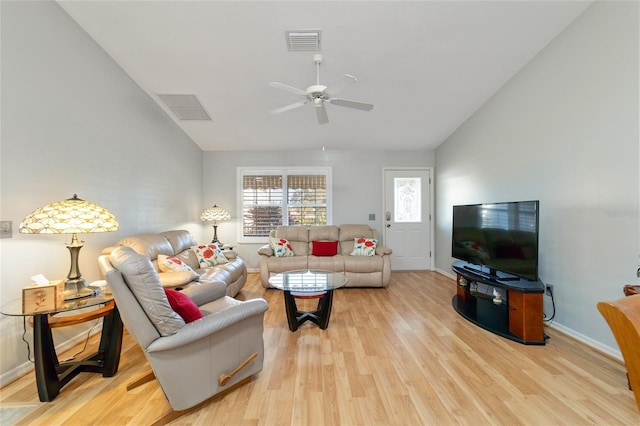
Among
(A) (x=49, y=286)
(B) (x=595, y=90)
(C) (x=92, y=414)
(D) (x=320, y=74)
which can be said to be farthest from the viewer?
(D) (x=320, y=74)

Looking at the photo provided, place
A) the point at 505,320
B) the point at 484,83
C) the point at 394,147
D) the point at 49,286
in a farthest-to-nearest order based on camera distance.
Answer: the point at 394,147, the point at 484,83, the point at 505,320, the point at 49,286

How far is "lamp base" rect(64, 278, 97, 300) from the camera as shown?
1.92m

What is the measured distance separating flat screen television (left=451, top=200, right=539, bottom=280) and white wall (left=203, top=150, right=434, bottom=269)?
6.83 feet

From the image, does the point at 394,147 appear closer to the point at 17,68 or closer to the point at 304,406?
the point at 304,406

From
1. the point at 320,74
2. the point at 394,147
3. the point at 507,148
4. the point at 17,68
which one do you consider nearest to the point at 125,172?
the point at 17,68

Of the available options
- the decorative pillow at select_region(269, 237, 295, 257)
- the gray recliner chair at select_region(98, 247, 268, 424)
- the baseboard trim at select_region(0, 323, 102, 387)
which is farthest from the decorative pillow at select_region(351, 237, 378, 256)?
the baseboard trim at select_region(0, 323, 102, 387)

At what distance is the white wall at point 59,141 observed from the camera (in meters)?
1.95

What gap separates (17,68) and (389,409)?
3.67 meters

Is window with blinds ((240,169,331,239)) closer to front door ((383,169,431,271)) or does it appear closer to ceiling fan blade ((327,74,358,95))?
front door ((383,169,431,271))

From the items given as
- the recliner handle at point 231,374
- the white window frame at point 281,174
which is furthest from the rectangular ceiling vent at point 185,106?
the recliner handle at point 231,374

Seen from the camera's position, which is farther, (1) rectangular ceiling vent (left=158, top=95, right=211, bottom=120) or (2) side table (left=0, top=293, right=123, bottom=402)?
(1) rectangular ceiling vent (left=158, top=95, right=211, bottom=120)

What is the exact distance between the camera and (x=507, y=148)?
3336 mm

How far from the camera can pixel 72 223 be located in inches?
72.3

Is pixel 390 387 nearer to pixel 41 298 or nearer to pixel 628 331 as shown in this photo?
pixel 628 331
